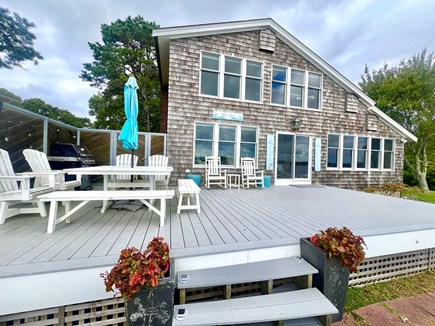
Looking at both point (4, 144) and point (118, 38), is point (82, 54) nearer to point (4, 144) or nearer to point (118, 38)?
point (118, 38)

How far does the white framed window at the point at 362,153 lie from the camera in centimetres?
862

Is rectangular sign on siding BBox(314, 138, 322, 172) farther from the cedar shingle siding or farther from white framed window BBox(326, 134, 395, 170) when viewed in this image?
white framed window BBox(326, 134, 395, 170)

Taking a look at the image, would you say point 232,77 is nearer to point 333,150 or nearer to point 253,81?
point 253,81

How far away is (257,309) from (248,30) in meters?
8.12

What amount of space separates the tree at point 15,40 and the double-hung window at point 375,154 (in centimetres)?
2191

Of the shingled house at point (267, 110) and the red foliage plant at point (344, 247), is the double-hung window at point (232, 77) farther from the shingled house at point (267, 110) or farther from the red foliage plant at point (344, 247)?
the red foliage plant at point (344, 247)

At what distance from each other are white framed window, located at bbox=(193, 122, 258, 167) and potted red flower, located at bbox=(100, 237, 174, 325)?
543 centimetres

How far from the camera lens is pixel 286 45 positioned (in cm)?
758

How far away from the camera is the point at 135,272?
4.15ft

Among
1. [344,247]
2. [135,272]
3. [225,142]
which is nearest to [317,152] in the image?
[225,142]

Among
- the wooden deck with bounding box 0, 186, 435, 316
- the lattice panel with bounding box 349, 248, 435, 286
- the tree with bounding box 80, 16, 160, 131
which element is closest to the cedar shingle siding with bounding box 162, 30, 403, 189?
the wooden deck with bounding box 0, 186, 435, 316

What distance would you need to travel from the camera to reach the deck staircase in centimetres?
143

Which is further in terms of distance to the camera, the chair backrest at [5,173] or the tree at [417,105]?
the tree at [417,105]

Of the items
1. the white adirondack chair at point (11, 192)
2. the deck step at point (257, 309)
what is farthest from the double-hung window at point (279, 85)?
the white adirondack chair at point (11, 192)
